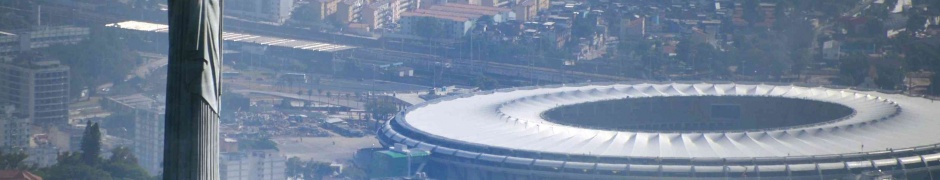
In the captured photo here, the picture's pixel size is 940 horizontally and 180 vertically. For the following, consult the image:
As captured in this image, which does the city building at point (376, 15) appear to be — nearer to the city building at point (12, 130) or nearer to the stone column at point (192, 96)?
the city building at point (12, 130)

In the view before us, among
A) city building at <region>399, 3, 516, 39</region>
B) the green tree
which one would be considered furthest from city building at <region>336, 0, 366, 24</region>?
the green tree

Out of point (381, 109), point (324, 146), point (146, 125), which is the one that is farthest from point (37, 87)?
point (381, 109)

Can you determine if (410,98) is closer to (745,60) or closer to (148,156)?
(745,60)

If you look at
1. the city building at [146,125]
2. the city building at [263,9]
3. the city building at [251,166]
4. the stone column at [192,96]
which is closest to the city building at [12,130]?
the city building at [146,125]

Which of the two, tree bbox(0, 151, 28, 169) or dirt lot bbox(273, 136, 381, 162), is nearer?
tree bbox(0, 151, 28, 169)

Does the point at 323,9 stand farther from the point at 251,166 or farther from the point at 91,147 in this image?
the point at 91,147

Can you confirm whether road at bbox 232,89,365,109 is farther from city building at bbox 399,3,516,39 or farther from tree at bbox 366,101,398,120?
city building at bbox 399,3,516,39
